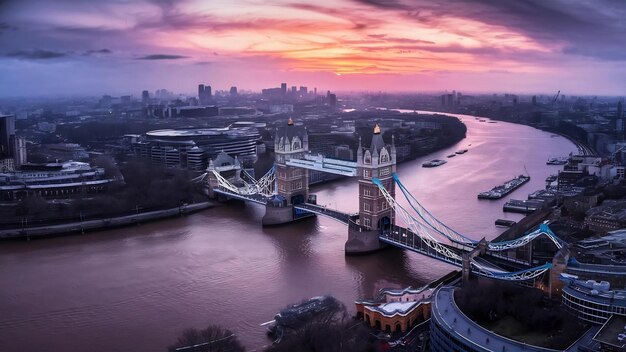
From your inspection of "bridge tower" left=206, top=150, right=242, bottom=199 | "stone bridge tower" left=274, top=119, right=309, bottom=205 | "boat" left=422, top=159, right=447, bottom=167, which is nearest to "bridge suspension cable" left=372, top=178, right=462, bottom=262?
"stone bridge tower" left=274, top=119, right=309, bottom=205

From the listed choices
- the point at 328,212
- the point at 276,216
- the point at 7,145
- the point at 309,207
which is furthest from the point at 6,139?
the point at 328,212

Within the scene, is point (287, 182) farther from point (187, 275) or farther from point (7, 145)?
point (7, 145)

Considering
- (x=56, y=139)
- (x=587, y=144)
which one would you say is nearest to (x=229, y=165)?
(x=56, y=139)

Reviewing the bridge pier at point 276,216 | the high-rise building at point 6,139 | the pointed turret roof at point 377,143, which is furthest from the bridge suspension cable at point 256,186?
the high-rise building at point 6,139

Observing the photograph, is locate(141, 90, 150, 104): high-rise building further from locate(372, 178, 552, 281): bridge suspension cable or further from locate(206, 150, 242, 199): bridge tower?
locate(372, 178, 552, 281): bridge suspension cable

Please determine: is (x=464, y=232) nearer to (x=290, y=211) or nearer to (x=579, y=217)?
(x=579, y=217)

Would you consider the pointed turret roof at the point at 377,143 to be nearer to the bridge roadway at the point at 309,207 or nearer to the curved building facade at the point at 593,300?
the bridge roadway at the point at 309,207
